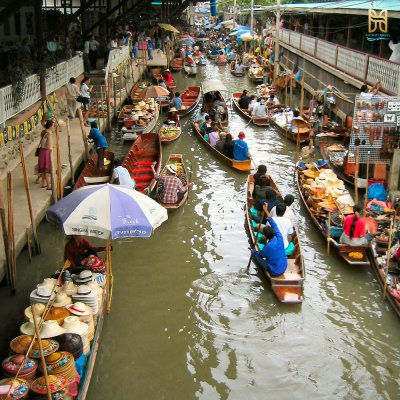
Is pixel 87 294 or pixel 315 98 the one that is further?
pixel 315 98

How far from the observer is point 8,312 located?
898 cm

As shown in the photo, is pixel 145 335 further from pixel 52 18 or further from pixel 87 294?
pixel 52 18

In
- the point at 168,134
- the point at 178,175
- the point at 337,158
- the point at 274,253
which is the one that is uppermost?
the point at 168,134

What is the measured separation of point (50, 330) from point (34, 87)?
1006cm

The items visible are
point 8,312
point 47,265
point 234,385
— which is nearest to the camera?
point 234,385

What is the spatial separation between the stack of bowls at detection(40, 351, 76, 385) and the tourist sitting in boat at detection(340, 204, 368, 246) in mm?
6141

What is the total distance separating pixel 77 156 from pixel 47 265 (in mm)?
5091

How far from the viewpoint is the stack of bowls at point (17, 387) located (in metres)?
5.75

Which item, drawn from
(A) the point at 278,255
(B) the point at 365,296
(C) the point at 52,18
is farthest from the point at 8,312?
(C) the point at 52,18

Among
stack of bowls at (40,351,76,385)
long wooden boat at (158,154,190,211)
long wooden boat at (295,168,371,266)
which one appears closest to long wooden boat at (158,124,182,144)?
long wooden boat at (158,154,190,211)

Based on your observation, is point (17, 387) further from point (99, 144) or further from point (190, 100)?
point (190, 100)

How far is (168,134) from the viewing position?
1944cm

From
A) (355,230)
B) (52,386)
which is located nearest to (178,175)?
(355,230)

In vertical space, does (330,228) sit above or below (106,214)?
below
